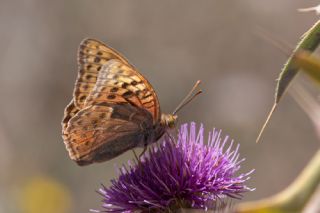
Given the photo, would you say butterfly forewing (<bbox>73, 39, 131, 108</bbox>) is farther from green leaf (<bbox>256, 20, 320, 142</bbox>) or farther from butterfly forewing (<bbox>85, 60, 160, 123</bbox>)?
green leaf (<bbox>256, 20, 320, 142</bbox>)

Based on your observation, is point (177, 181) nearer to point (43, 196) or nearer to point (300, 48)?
point (300, 48)

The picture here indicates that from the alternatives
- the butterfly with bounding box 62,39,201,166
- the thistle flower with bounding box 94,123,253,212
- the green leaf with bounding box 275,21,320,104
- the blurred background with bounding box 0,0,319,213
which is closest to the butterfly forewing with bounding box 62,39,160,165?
the butterfly with bounding box 62,39,201,166

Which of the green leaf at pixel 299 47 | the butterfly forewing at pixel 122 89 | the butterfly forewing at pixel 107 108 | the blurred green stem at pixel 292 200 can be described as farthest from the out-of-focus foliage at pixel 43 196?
the blurred green stem at pixel 292 200

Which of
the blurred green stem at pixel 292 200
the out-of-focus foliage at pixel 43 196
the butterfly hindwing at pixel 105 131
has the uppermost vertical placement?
the blurred green stem at pixel 292 200

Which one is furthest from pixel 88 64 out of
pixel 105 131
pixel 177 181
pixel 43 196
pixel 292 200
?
pixel 43 196

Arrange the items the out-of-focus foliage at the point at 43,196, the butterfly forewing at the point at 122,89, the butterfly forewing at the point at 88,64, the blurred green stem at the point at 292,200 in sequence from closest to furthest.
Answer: the blurred green stem at the point at 292,200, the butterfly forewing at the point at 122,89, the butterfly forewing at the point at 88,64, the out-of-focus foliage at the point at 43,196

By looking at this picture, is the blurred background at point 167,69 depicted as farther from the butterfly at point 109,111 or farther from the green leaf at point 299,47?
the green leaf at point 299,47

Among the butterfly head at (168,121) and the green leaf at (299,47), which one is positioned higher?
the green leaf at (299,47)
